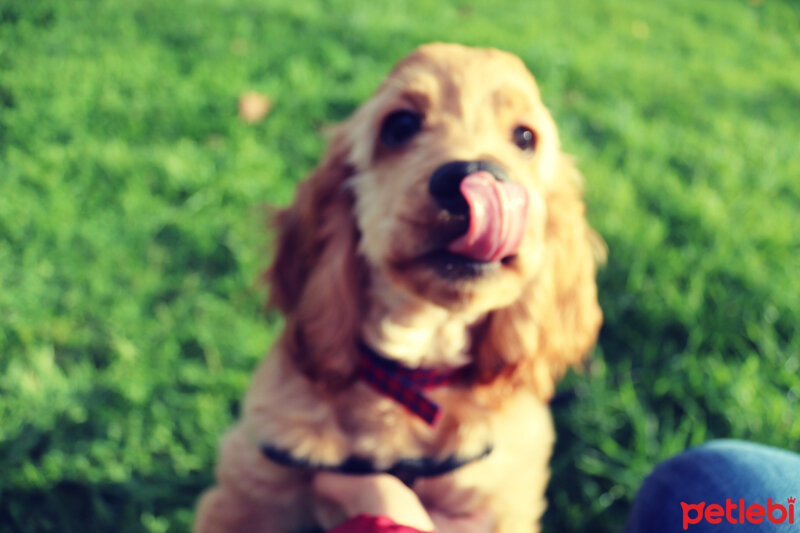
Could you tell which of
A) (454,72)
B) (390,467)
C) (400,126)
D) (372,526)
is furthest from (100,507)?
(454,72)

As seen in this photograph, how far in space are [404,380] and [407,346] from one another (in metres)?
0.09

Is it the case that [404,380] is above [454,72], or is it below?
below

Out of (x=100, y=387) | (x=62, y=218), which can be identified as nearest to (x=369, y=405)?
(x=100, y=387)

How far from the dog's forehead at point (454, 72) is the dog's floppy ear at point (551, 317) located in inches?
15.9

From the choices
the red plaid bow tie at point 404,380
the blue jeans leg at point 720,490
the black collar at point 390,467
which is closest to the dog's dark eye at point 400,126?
the red plaid bow tie at point 404,380

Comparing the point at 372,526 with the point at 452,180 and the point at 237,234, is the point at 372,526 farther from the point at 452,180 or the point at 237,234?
the point at 237,234

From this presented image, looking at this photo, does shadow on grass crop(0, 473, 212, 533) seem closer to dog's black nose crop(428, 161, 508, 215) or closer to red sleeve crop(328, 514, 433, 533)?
red sleeve crop(328, 514, 433, 533)

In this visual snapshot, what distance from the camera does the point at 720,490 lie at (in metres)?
1.41

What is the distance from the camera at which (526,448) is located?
5.85ft

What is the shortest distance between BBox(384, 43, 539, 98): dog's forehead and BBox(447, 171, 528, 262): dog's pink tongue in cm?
43

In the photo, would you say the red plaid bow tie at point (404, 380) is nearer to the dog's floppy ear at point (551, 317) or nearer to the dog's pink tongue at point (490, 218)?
the dog's floppy ear at point (551, 317)

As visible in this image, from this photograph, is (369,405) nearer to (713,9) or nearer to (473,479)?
(473,479)

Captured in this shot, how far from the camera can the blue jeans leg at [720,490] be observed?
52.4 inches

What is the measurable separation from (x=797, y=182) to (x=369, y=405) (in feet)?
10.0
